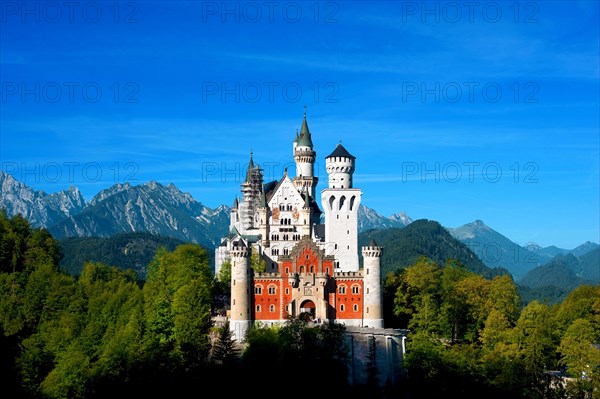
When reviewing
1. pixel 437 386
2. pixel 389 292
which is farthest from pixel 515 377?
pixel 389 292

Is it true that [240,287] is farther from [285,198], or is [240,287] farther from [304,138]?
[304,138]

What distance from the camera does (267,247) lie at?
117 meters

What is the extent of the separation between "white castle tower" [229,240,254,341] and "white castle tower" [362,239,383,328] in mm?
13486

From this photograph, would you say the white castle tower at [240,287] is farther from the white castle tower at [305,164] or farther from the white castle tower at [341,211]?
the white castle tower at [305,164]

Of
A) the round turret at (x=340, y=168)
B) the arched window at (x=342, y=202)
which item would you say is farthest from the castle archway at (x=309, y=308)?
the round turret at (x=340, y=168)

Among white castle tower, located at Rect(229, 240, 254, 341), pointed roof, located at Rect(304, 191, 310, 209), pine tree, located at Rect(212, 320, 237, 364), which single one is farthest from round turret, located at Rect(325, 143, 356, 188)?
pine tree, located at Rect(212, 320, 237, 364)

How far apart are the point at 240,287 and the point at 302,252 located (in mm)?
8413

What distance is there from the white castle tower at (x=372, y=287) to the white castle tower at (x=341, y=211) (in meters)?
11.0

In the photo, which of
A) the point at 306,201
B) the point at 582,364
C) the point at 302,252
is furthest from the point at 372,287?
the point at 306,201

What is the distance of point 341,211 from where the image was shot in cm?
10706

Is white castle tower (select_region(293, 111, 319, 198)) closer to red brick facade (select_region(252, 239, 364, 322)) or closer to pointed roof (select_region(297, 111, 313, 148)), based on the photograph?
pointed roof (select_region(297, 111, 313, 148))

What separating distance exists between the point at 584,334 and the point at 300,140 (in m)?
54.3

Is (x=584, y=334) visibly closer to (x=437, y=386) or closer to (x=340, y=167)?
(x=437, y=386)

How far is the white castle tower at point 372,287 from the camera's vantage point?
304ft
